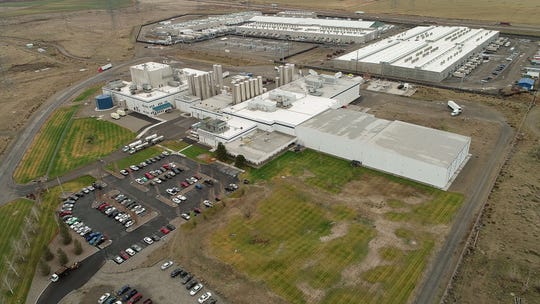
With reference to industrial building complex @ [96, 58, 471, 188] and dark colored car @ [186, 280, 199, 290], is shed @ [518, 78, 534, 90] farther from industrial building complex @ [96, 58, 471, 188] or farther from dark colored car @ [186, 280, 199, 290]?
dark colored car @ [186, 280, 199, 290]

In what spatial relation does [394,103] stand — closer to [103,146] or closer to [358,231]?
[358,231]

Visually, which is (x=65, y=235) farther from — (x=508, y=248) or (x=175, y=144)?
(x=508, y=248)

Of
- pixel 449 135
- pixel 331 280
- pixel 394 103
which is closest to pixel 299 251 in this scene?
pixel 331 280

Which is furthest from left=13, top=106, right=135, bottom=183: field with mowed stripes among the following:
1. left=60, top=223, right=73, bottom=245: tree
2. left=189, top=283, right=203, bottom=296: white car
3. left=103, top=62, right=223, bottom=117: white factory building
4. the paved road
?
left=189, top=283, right=203, bottom=296: white car

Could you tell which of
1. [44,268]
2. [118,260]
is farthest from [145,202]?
[44,268]

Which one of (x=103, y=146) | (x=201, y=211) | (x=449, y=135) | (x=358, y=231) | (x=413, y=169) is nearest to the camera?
(x=358, y=231)

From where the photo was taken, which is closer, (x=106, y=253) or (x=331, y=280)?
(x=331, y=280)

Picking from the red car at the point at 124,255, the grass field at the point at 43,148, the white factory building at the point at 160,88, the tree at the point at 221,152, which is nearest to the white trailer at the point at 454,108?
the tree at the point at 221,152
